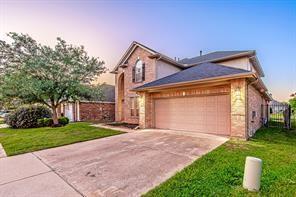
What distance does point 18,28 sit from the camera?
11930 millimetres

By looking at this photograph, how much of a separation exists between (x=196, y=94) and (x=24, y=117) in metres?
15.1

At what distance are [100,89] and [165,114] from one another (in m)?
7.39

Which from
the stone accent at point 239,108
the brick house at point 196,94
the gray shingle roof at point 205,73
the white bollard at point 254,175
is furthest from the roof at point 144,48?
the white bollard at point 254,175

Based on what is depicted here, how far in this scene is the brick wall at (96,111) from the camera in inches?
788

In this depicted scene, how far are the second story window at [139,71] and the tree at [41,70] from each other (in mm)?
4336

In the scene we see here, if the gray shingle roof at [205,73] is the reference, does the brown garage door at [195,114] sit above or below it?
below

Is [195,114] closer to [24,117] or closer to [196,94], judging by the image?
[196,94]

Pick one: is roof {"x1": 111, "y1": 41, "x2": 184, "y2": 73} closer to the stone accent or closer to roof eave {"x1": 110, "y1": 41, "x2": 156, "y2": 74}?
roof eave {"x1": 110, "y1": 41, "x2": 156, "y2": 74}

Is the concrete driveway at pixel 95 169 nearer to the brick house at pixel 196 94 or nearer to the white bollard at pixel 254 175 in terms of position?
the white bollard at pixel 254 175

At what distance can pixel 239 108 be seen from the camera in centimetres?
736

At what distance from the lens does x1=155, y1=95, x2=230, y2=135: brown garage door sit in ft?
27.1

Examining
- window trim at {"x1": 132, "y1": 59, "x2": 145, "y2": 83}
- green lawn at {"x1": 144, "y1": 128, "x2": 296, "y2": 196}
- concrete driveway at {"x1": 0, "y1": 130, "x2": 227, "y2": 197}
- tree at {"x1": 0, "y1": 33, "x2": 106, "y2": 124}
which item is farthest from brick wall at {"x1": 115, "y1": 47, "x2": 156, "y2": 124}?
green lawn at {"x1": 144, "y1": 128, "x2": 296, "y2": 196}

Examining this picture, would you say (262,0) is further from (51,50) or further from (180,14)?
(51,50)

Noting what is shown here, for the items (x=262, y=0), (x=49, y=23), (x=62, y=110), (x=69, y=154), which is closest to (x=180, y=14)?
(x=262, y=0)
